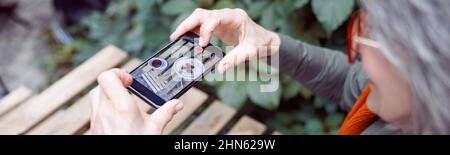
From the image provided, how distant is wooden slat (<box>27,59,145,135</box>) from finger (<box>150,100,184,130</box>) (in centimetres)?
47

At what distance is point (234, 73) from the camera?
1.44 metres

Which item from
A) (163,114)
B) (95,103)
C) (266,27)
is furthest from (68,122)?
(266,27)

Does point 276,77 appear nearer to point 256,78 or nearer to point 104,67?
point 256,78

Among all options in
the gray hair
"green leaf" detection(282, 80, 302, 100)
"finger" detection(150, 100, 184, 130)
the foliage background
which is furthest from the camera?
"green leaf" detection(282, 80, 302, 100)

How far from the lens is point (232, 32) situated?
0.99 meters

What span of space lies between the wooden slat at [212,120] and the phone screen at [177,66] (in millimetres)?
376

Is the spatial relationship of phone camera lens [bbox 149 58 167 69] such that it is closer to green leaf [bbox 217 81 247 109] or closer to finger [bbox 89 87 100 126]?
finger [bbox 89 87 100 126]

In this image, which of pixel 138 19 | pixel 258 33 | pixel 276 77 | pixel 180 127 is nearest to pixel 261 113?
pixel 276 77

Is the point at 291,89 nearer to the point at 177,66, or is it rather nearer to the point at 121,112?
the point at 177,66

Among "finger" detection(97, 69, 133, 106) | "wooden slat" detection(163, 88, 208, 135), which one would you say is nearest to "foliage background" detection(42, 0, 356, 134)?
"wooden slat" detection(163, 88, 208, 135)

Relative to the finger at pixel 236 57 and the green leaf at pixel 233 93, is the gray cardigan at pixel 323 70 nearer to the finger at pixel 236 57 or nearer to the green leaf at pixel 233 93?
the finger at pixel 236 57

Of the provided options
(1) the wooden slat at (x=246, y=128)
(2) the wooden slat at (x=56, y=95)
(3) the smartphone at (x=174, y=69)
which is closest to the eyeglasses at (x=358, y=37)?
(3) the smartphone at (x=174, y=69)

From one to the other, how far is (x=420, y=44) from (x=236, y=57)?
0.40 metres

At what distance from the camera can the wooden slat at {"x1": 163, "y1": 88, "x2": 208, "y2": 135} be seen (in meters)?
1.26
